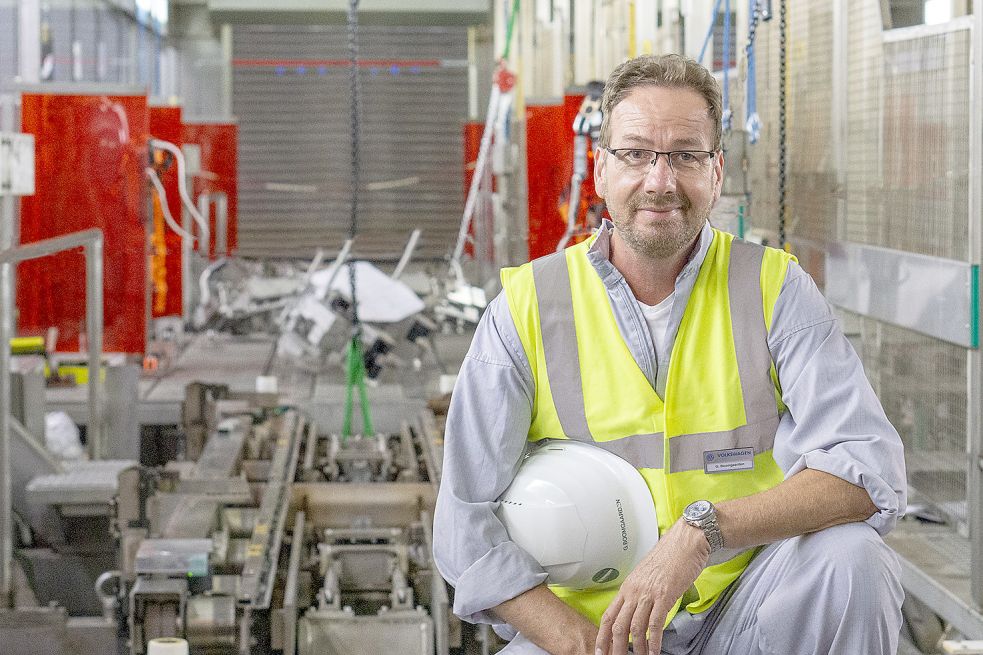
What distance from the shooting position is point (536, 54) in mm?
9773

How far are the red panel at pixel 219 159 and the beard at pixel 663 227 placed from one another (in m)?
13.7

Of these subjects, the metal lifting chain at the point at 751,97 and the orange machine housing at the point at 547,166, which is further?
the orange machine housing at the point at 547,166

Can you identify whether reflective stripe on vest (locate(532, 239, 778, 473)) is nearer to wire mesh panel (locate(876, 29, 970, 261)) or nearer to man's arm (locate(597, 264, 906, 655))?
man's arm (locate(597, 264, 906, 655))

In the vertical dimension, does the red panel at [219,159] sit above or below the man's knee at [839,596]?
above

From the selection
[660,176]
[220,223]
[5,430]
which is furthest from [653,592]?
[220,223]

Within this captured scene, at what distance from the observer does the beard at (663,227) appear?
214cm

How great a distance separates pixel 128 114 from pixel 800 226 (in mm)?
4679

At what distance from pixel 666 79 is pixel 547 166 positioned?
6.19 meters

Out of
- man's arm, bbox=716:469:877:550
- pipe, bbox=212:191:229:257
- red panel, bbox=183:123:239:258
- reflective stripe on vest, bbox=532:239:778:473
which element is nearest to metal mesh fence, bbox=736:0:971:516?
reflective stripe on vest, bbox=532:239:778:473

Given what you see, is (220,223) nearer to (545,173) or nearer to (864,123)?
(545,173)

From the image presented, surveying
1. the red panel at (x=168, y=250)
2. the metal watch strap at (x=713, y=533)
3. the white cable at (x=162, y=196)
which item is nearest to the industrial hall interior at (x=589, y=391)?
the metal watch strap at (x=713, y=533)

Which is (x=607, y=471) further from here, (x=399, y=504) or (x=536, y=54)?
(x=536, y=54)

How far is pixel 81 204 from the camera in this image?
794cm

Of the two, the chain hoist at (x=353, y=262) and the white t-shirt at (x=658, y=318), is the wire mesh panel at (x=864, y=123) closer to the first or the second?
the chain hoist at (x=353, y=262)
